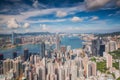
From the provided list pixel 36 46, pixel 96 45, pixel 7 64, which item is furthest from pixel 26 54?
pixel 96 45

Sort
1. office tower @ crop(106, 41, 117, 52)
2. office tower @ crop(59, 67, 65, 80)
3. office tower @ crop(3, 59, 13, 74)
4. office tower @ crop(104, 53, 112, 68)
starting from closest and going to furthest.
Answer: office tower @ crop(3, 59, 13, 74)
office tower @ crop(59, 67, 65, 80)
office tower @ crop(104, 53, 112, 68)
office tower @ crop(106, 41, 117, 52)

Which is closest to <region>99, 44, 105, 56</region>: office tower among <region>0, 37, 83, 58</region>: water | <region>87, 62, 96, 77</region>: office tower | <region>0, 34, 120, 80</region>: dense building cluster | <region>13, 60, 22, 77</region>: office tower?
<region>0, 34, 120, 80</region>: dense building cluster

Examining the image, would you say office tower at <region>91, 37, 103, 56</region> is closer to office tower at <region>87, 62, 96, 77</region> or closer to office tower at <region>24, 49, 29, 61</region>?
office tower at <region>87, 62, 96, 77</region>

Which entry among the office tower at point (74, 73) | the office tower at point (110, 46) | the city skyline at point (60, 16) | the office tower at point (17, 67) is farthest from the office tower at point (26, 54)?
the office tower at point (110, 46)

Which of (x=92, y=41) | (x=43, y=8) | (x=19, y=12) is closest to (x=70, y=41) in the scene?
(x=92, y=41)

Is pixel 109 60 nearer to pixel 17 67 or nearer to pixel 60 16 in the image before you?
pixel 60 16

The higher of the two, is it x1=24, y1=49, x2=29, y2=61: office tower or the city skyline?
the city skyline

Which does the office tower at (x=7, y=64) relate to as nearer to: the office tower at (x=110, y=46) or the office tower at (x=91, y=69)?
the office tower at (x=91, y=69)

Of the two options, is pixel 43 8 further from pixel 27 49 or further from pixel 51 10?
pixel 27 49
